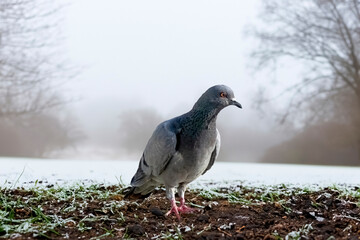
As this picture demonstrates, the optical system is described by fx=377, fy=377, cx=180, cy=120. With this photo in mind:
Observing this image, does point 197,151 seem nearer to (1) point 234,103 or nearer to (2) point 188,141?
(2) point 188,141

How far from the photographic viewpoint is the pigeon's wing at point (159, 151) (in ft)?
9.23

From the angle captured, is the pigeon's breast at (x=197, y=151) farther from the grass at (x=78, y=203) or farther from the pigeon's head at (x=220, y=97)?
the grass at (x=78, y=203)

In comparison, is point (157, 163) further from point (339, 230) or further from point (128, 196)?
point (339, 230)

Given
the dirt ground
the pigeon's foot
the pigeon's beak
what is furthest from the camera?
the pigeon's foot

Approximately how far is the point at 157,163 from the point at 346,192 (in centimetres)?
204

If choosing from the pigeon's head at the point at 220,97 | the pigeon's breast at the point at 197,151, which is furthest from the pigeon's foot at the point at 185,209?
the pigeon's head at the point at 220,97

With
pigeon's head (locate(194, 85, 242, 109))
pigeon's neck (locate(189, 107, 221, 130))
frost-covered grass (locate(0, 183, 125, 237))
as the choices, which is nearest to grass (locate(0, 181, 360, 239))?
frost-covered grass (locate(0, 183, 125, 237))

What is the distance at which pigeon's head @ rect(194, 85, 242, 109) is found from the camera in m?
2.78

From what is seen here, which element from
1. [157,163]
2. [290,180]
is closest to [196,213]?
[157,163]

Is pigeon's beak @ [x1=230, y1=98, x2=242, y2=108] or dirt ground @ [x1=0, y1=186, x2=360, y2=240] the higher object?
pigeon's beak @ [x1=230, y1=98, x2=242, y2=108]

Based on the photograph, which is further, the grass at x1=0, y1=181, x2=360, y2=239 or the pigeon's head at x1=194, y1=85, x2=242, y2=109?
the pigeon's head at x1=194, y1=85, x2=242, y2=109

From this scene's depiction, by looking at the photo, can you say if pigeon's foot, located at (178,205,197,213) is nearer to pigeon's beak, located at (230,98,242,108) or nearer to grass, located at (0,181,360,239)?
grass, located at (0,181,360,239)

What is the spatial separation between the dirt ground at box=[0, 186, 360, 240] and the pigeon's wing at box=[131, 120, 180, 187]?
307 mm

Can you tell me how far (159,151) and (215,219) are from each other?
2.15 ft
